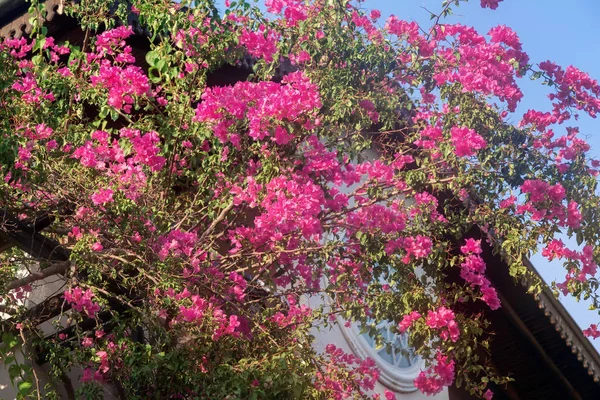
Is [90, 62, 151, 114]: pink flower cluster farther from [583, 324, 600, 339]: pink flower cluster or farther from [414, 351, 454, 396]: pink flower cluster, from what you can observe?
[583, 324, 600, 339]: pink flower cluster

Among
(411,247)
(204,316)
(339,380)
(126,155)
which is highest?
(126,155)

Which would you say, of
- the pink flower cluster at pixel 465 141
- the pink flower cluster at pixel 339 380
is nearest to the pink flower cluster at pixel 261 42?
the pink flower cluster at pixel 465 141

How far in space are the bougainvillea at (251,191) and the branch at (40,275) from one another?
0.6 inches

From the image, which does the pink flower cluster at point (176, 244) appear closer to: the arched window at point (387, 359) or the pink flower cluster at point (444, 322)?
the pink flower cluster at point (444, 322)

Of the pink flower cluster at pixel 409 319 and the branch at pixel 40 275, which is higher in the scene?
the branch at pixel 40 275

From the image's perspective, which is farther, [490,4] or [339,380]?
[490,4]

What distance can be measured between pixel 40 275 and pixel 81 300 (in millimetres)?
341

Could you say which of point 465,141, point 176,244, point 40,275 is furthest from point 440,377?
point 40,275

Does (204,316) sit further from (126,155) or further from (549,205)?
(549,205)

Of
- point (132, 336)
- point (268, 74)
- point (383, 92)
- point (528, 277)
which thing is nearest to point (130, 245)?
point (132, 336)

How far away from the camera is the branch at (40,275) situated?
6262 millimetres

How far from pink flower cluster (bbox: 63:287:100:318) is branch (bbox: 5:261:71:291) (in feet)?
0.68

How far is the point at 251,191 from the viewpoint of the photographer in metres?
6.70

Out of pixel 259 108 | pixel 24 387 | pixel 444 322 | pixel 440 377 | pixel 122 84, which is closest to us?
pixel 24 387
